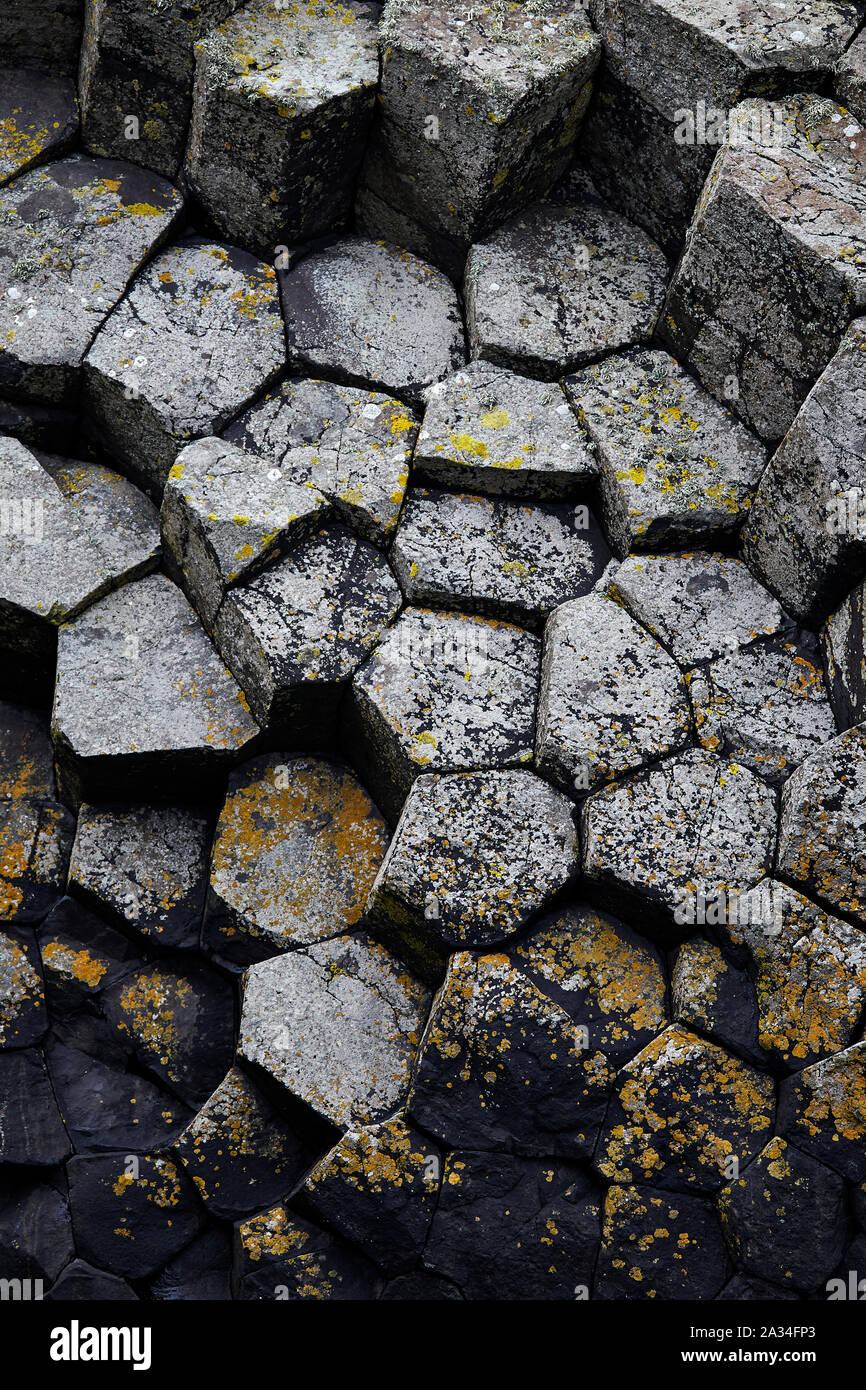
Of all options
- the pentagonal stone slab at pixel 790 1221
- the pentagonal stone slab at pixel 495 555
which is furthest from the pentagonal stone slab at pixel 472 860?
the pentagonal stone slab at pixel 790 1221

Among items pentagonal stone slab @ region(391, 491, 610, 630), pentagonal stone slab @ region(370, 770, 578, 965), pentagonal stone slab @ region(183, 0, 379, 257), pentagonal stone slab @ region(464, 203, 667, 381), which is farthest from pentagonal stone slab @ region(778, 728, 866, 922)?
pentagonal stone slab @ region(183, 0, 379, 257)

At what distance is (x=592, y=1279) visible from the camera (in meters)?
3.56

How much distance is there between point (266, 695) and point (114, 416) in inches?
49.4

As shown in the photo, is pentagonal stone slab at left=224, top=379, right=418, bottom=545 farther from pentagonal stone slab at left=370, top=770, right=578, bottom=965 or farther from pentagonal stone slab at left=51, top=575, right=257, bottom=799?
pentagonal stone slab at left=370, top=770, right=578, bottom=965

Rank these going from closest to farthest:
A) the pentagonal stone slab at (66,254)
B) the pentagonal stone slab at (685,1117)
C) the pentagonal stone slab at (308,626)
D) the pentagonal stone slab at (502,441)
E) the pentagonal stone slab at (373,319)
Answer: the pentagonal stone slab at (685,1117)
the pentagonal stone slab at (308,626)
the pentagonal stone slab at (502,441)
the pentagonal stone slab at (66,254)
the pentagonal stone slab at (373,319)

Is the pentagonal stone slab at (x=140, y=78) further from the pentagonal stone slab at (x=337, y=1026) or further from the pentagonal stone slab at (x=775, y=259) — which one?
the pentagonal stone slab at (x=337, y=1026)

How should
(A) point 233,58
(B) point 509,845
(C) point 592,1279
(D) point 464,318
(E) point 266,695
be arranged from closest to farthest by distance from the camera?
(C) point 592,1279 < (B) point 509,845 < (E) point 266,695 < (A) point 233,58 < (D) point 464,318

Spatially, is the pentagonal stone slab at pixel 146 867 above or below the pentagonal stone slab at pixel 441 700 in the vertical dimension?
below

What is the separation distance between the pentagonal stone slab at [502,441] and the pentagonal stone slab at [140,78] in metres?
1.45

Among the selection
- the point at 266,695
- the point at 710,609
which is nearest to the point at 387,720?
the point at 266,695

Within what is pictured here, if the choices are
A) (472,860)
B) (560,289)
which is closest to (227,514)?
(472,860)

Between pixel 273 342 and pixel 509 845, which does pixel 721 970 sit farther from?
pixel 273 342

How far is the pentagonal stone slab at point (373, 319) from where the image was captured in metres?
4.57

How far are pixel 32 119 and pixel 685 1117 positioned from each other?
14.0 ft
